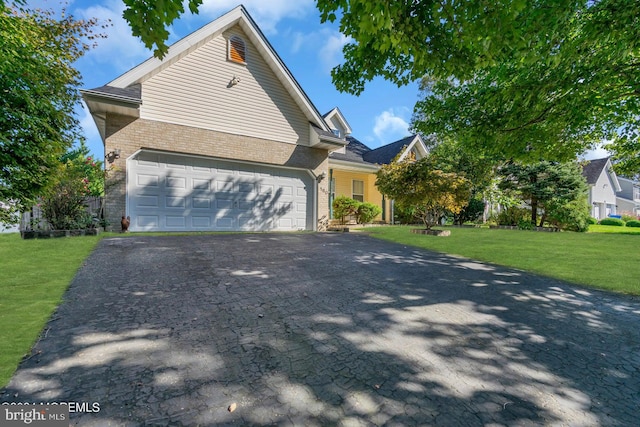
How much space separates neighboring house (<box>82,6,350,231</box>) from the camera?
8711 millimetres

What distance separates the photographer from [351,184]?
58.4ft

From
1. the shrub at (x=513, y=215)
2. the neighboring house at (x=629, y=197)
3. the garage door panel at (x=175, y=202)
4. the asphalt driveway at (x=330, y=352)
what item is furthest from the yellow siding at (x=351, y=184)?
the neighboring house at (x=629, y=197)

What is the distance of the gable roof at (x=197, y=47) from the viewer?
804 centimetres

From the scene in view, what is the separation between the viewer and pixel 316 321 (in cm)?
307

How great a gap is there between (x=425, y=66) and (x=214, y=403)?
201 inches

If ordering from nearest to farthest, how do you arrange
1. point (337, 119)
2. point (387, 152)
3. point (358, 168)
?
point (358, 168) → point (337, 119) → point (387, 152)

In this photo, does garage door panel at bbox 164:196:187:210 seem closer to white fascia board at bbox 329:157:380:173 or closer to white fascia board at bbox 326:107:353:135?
white fascia board at bbox 329:157:380:173

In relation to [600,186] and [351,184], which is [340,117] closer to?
[351,184]

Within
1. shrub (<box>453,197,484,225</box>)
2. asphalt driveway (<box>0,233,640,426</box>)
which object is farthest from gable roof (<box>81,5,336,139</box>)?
shrub (<box>453,197,484,225</box>)

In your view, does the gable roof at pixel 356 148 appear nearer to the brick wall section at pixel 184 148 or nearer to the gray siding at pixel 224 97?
the brick wall section at pixel 184 148

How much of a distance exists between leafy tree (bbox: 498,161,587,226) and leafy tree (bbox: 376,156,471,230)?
7504mm

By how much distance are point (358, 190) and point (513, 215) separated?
935cm

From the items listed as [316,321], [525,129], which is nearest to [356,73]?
[525,129]

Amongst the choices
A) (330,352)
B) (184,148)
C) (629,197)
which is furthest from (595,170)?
(330,352)
